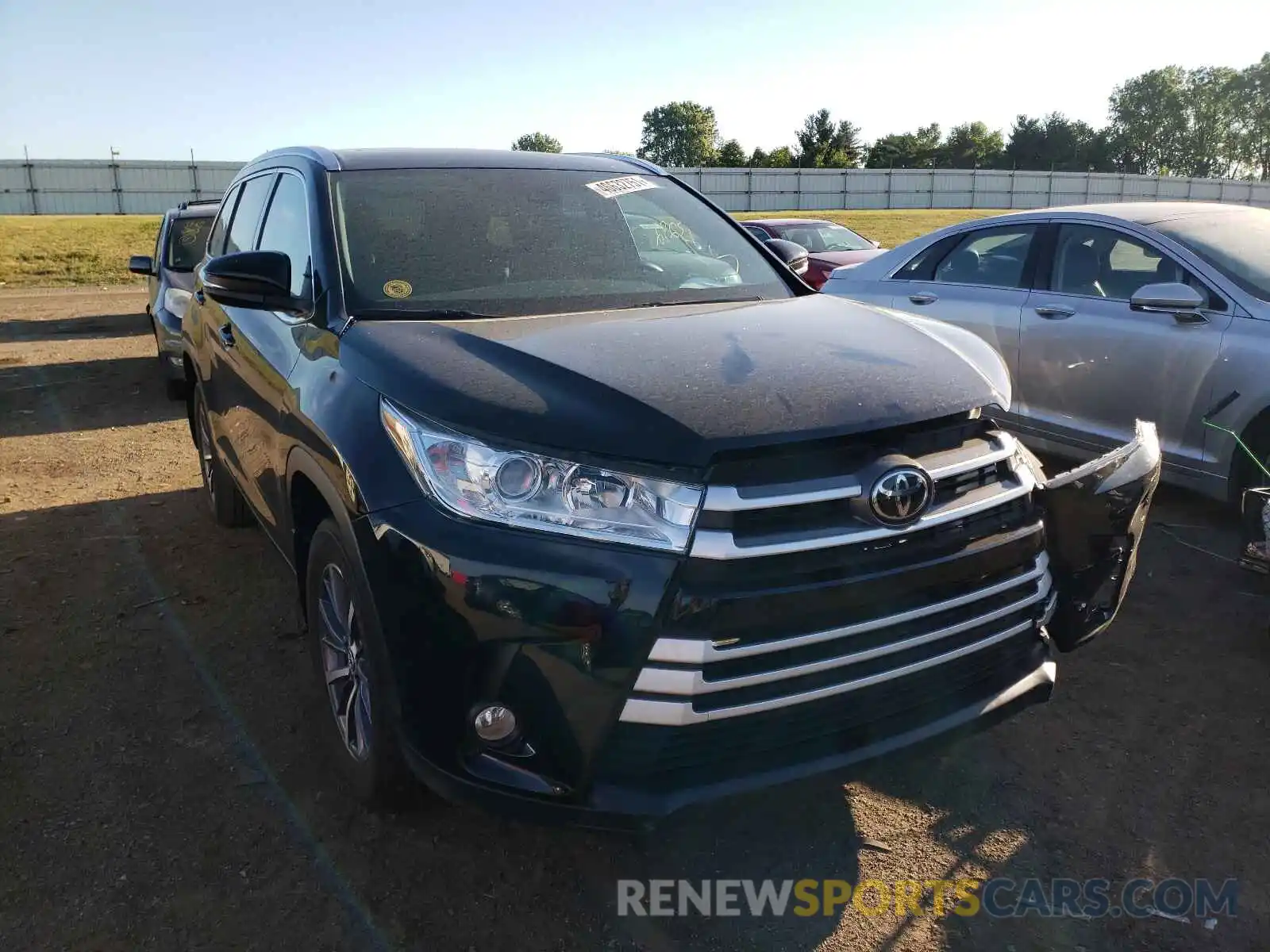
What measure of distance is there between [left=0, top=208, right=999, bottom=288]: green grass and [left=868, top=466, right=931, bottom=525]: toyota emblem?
59.0 feet

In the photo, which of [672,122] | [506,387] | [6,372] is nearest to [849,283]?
[506,387]

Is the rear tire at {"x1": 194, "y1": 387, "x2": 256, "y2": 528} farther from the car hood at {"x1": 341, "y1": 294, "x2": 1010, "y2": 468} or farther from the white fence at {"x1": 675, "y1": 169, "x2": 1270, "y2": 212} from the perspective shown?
the white fence at {"x1": 675, "y1": 169, "x2": 1270, "y2": 212}

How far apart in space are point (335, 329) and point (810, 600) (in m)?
1.64

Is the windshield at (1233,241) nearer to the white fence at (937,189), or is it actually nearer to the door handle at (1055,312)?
the door handle at (1055,312)

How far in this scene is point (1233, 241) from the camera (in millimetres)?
5125

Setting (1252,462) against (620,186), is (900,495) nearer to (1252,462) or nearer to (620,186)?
(620,186)

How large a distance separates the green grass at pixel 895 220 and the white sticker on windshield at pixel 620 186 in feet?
67.6

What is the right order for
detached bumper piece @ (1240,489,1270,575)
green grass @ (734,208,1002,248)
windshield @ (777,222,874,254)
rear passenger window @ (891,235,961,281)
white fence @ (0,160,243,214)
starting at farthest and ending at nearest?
white fence @ (0,160,243,214)
green grass @ (734,208,1002,248)
windshield @ (777,222,874,254)
rear passenger window @ (891,235,961,281)
detached bumper piece @ (1240,489,1270,575)

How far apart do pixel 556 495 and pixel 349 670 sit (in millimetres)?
1102

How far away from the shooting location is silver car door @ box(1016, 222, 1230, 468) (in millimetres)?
4910

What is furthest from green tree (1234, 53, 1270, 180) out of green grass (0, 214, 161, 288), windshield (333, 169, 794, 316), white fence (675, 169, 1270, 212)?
windshield (333, 169, 794, 316)

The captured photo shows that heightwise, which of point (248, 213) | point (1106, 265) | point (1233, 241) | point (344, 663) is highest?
point (248, 213)

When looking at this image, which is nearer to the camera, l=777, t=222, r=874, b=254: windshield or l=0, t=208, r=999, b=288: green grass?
l=777, t=222, r=874, b=254: windshield

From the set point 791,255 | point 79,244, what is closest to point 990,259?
point 791,255
